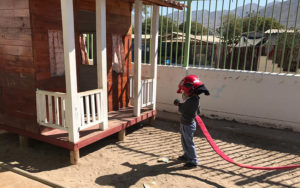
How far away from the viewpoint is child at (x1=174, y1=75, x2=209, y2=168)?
12.9 feet

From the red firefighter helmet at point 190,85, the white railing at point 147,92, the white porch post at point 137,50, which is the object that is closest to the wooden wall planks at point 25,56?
the white porch post at point 137,50

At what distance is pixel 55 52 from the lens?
4.52m

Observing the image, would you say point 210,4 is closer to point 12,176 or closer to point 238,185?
point 238,185

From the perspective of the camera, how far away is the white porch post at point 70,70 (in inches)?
144

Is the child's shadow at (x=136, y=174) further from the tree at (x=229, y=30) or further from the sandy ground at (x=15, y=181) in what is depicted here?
the tree at (x=229, y=30)

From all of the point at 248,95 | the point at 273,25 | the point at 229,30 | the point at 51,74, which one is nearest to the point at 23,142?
the point at 51,74

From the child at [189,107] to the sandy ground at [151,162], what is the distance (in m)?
0.29

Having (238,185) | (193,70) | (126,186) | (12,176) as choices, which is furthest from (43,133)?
(193,70)

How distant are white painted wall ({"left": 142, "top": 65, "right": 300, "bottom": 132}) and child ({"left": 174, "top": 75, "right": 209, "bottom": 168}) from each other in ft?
8.49

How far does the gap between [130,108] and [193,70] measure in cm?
205

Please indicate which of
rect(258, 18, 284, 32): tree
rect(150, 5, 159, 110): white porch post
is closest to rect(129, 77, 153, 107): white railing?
rect(150, 5, 159, 110): white porch post

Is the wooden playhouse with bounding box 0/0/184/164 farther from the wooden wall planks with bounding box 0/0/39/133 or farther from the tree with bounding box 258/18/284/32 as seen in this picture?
the tree with bounding box 258/18/284/32

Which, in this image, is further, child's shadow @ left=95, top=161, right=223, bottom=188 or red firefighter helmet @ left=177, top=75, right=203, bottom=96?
red firefighter helmet @ left=177, top=75, right=203, bottom=96

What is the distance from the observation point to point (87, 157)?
4582 millimetres
